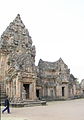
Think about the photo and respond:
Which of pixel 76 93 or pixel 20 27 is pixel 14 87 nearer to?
pixel 20 27

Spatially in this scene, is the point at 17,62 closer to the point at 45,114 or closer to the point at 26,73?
the point at 26,73

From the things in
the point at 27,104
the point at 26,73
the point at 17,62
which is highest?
the point at 17,62

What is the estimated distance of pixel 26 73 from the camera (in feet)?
85.6

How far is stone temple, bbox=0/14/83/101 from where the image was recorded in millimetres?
26047

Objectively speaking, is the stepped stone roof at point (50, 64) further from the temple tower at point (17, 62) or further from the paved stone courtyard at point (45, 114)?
the paved stone courtyard at point (45, 114)

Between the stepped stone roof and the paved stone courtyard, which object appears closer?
the paved stone courtyard

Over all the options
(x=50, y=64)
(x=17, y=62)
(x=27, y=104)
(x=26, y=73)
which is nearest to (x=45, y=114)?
(x=27, y=104)

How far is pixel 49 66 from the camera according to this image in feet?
122

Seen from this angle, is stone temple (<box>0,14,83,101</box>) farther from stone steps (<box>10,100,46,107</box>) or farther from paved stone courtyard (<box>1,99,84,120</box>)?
paved stone courtyard (<box>1,99,84,120</box>)

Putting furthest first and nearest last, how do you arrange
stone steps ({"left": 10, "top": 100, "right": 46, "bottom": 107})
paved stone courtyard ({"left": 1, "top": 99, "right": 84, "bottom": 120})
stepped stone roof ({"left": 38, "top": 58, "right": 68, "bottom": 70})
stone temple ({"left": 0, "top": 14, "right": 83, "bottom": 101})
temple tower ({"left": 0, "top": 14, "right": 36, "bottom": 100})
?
1. stepped stone roof ({"left": 38, "top": 58, "right": 68, "bottom": 70})
2. stone temple ({"left": 0, "top": 14, "right": 83, "bottom": 101})
3. temple tower ({"left": 0, "top": 14, "right": 36, "bottom": 100})
4. stone steps ({"left": 10, "top": 100, "right": 46, "bottom": 107})
5. paved stone courtyard ({"left": 1, "top": 99, "right": 84, "bottom": 120})

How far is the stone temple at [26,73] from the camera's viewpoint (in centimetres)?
2605

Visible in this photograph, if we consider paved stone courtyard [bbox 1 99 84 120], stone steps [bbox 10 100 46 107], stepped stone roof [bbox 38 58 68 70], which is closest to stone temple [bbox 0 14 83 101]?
stepped stone roof [bbox 38 58 68 70]

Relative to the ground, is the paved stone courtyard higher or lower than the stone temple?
lower

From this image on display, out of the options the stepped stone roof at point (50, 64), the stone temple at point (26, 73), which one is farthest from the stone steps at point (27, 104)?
the stepped stone roof at point (50, 64)
